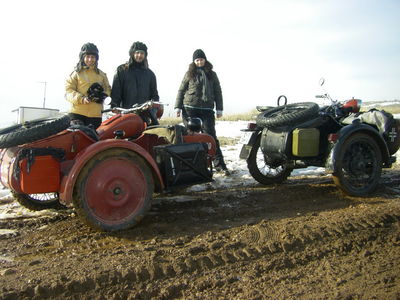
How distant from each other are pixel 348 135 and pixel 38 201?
161 inches

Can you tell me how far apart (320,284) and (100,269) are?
161 centimetres

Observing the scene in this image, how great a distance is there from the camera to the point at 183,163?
419cm

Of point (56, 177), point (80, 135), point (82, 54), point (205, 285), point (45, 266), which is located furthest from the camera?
point (82, 54)

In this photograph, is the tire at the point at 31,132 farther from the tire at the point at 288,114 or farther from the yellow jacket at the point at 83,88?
the tire at the point at 288,114

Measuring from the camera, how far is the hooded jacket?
5.68 metres

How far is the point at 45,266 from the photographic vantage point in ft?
9.32

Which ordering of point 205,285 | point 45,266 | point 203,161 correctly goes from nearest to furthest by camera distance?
point 205,285 < point 45,266 < point 203,161

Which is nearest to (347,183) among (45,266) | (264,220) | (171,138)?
(264,220)

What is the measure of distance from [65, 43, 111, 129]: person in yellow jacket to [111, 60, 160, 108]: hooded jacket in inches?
22.2

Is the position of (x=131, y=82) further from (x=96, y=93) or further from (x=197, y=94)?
(x=197, y=94)

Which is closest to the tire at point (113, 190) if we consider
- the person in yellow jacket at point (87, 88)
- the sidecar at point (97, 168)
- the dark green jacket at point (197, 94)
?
the sidecar at point (97, 168)

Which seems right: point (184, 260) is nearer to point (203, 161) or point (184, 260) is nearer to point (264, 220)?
point (264, 220)

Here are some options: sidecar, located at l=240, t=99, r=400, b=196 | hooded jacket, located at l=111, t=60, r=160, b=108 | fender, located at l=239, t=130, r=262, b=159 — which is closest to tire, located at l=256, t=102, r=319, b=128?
sidecar, located at l=240, t=99, r=400, b=196

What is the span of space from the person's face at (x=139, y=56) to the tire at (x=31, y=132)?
2.16 meters
